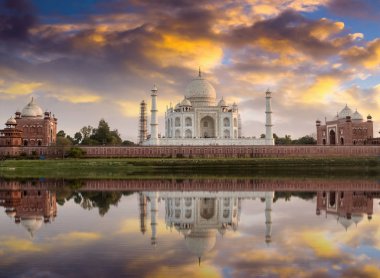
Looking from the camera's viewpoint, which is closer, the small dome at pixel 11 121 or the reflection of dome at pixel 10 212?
the reflection of dome at pixel 10 212

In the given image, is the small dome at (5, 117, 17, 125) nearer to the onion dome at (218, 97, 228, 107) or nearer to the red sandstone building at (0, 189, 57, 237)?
the onion dome at (218, 97, 228, 107)

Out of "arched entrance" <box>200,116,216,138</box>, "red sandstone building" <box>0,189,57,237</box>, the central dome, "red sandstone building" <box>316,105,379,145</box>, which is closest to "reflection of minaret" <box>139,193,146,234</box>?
"red sandstone building" <box>0,189,57,237</box>

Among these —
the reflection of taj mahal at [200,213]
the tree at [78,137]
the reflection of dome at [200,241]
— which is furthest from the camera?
the tree at [78,137]

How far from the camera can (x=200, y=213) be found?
15.7 metres

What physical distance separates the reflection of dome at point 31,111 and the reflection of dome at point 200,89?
1945 centimetres

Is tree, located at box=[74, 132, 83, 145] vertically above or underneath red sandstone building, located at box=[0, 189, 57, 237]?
above

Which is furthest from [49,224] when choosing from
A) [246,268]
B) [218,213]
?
[246,268]

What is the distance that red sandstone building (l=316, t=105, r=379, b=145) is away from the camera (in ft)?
211

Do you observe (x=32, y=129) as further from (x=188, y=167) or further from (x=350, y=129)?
(x=350, y=129)

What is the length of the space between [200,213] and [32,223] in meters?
5.27

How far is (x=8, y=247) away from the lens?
34.4 ft

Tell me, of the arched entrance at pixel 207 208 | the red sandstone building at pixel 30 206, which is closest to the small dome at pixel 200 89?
the red sandstone building at pixel 30 206

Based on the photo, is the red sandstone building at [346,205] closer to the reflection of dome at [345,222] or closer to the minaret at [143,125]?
the reflection of dome at [345,222]

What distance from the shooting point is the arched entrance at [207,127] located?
203ft
